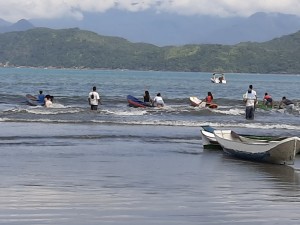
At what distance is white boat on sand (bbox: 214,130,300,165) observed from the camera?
18.6 meters

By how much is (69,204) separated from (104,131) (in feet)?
55.3

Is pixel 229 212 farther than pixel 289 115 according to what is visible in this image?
No

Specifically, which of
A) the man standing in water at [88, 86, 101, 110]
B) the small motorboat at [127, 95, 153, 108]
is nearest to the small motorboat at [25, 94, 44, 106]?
the small motorboat at [127, 95, 153, 108]

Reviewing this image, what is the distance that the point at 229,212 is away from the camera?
1176 centimetres

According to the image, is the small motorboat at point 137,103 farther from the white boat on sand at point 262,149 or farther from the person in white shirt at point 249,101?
the white boat on sand at point 262,149

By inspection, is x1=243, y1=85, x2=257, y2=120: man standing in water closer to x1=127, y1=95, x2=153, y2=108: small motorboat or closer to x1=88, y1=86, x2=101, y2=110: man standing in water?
x1=88, y1=86, x2=101, y2=110: man standing in water

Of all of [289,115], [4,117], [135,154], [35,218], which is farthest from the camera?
[289,115]

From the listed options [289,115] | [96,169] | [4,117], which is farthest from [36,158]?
[289,115]

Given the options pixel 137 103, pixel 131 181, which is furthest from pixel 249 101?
pixel 131 181

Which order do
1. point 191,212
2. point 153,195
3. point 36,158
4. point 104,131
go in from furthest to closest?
point 104,131 → point 36,158 → point 153,195 → point 191,212

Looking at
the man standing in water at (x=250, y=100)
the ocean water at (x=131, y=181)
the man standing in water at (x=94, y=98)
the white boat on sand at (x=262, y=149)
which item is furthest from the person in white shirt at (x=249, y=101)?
the white boat on sand at (x=262, y=149)

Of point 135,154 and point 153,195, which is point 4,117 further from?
point 153,195

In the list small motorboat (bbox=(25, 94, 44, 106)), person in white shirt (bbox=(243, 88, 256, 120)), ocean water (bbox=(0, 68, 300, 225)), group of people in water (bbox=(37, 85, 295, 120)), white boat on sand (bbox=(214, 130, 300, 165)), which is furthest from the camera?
small motorboat (bbox=(25, 94, 44, 106))

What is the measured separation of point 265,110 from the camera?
46438mm
